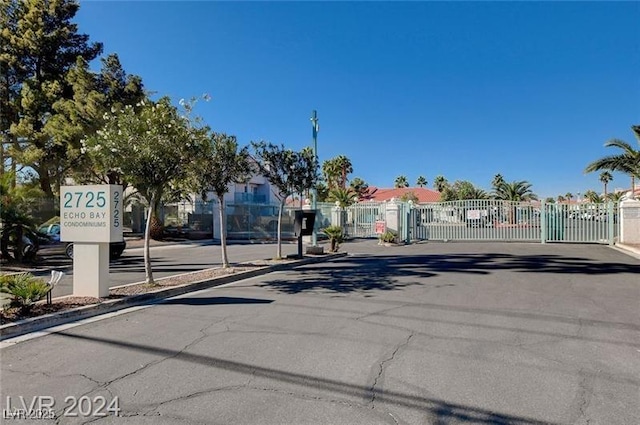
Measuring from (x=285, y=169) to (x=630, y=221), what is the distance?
17748mm

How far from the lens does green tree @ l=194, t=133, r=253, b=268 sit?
1231 cm

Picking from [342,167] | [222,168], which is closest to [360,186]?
[342,167]

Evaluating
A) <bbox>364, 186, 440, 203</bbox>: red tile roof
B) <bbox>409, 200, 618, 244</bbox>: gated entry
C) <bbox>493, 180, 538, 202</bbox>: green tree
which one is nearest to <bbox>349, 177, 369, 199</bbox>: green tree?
<bbox>364, 186, 440, 203</bbox>: red tile roof

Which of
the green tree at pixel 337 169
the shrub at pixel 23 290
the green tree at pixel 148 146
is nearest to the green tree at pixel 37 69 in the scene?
the green tree at pixel 148 146

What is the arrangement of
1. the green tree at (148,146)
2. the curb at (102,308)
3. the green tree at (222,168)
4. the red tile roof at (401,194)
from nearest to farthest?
1. the curb at (102,308)
2. the green tree at (148,146)
3. the green tree at (222,168)
4. the red tile roof at (401,194)

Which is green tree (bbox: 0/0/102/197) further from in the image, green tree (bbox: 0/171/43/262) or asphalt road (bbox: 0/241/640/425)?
asphalt road (bbox: 0/241/640/425)

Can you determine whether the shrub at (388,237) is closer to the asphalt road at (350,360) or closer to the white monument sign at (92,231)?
the asphalt road at (350,360)

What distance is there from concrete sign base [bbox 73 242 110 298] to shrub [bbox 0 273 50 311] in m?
0.90

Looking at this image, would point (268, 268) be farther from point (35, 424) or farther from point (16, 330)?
point (35, 424)

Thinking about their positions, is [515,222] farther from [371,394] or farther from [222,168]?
[371,394]

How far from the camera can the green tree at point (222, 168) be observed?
485 inches

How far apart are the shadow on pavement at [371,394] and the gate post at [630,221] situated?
2219cm

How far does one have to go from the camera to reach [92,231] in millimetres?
7902

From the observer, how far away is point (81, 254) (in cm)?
800
